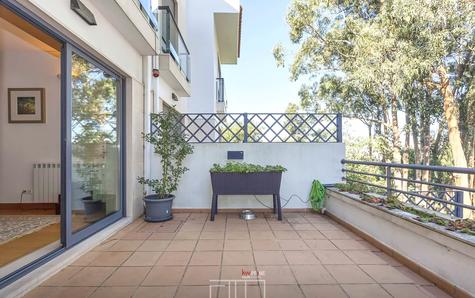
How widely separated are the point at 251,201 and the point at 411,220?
8.71 feet

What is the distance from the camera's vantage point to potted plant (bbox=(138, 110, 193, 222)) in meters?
4.16

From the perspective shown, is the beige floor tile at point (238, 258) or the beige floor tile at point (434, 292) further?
the beige floor tile at point (238, 258)

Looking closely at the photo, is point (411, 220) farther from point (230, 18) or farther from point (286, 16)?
point (286, 16)

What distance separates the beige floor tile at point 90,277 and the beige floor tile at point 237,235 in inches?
54.7

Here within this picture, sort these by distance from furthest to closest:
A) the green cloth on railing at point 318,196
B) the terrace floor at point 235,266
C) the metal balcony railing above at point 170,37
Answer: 1. the metal balcony railing above at point 170,37
2. the green cloth on railing at point 318,196
3. the terrace floor at point 235,266

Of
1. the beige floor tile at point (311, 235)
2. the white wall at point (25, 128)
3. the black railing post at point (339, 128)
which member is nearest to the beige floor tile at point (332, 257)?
the beige floor tile at point (311, 235)

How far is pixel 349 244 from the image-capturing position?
317 centimetres

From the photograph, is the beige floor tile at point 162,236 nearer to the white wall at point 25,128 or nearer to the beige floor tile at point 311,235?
the beige floor tile at point 311,235

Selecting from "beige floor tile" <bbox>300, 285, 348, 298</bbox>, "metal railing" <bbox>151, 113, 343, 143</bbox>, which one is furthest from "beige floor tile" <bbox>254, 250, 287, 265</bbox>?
"metal railing" <bbox>151, 113, 343, 143</bbox>

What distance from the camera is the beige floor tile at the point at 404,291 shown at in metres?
2.04

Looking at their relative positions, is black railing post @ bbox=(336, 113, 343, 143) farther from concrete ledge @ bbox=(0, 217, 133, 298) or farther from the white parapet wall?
concrete ledge @ bbox=(0, 217, 133, 298)

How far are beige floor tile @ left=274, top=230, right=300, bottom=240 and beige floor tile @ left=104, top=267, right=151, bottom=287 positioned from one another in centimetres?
161

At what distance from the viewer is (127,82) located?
416 cm

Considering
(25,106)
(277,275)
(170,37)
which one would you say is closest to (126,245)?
(277,275)
